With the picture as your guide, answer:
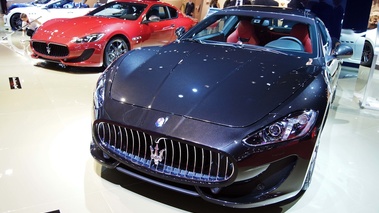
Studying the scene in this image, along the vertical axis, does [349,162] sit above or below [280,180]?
below

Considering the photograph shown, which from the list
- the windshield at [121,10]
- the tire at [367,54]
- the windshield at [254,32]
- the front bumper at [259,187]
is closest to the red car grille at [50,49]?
the windshield at [121,10]

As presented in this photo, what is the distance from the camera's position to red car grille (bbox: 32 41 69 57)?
457 cm

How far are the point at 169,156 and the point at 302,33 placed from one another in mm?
1824

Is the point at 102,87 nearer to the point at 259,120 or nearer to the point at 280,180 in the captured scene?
the point at 259,120

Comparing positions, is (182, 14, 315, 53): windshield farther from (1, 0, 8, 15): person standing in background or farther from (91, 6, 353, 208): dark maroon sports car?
(1, 0, 8, 15): person standing in background

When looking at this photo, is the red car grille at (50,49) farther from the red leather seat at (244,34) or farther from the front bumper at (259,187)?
the front bumper at (259,187)

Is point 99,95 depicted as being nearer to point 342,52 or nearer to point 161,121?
point 161,121

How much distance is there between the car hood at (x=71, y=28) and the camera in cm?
456

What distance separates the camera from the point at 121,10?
566 cm

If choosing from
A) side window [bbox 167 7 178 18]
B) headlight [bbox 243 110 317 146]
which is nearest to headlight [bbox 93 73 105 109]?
headlight [bbox 243 110 317 146]

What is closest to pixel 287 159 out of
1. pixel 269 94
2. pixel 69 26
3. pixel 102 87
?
pixel 269 94

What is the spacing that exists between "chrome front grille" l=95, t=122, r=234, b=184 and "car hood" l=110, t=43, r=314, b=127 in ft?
0.54

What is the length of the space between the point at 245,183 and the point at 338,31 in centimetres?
540

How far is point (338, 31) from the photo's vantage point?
6.14m
